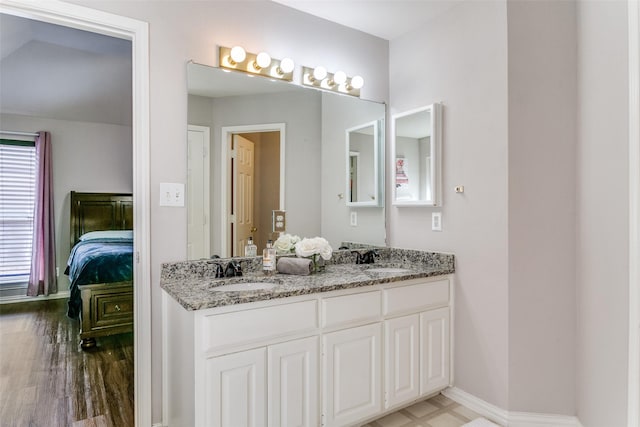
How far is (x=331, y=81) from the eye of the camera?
2.48 meters

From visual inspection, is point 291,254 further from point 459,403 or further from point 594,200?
point 594,200

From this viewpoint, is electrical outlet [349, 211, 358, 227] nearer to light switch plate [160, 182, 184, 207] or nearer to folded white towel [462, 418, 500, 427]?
light switch plate [160, 182, 184, 207]

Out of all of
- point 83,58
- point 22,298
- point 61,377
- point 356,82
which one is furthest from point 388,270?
point 22,298

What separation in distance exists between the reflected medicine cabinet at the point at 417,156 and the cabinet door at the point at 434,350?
720mm

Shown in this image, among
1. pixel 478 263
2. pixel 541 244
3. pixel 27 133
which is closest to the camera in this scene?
pixel 541 244

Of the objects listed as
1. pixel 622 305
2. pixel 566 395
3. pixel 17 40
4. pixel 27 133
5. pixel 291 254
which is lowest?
pixel 566 395

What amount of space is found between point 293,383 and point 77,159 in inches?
196

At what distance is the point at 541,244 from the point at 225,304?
1.70 m

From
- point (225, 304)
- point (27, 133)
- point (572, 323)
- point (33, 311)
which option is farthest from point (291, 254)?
→ point (27, 133)

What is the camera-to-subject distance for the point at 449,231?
2309 mm

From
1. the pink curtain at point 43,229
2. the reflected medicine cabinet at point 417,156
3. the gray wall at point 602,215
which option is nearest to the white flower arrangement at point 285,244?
the reflected medicine cabinet at point 417,156

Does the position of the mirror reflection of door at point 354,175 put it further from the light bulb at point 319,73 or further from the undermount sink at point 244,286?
the undermount sink at point 244,286

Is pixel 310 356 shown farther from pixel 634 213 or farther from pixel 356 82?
pixel 356 82

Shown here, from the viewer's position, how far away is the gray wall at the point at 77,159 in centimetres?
490
